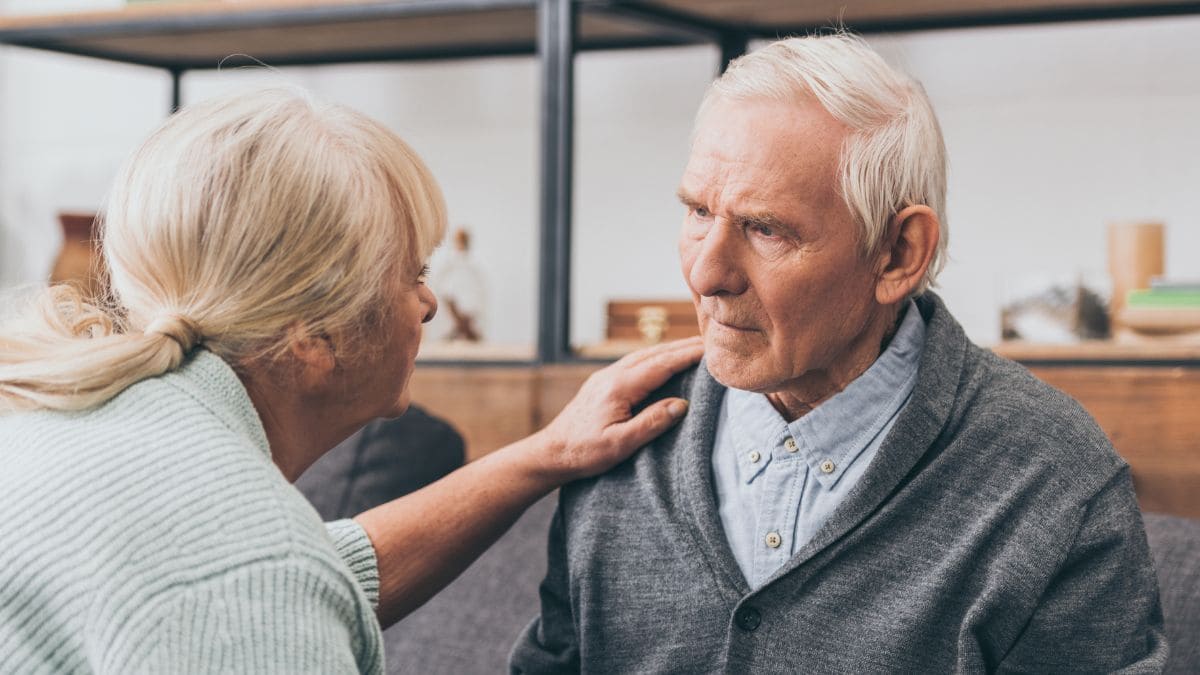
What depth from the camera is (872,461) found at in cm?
136

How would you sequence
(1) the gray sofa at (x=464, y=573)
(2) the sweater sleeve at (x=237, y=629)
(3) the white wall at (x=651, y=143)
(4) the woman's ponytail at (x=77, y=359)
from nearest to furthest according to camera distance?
1. (2) the sweater sleeve at (x=237, y=629)
2. (4) the woman's ponytail at (x=77, y=359)
3. (1) the gray sofa at (x=464, y=573)
4. (3) the white wall at (x=651, y=143)

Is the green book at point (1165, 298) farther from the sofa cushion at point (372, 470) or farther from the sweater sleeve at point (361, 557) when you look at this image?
the sweater sleeve at point (361, 557)

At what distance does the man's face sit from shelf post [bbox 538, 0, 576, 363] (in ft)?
3.49

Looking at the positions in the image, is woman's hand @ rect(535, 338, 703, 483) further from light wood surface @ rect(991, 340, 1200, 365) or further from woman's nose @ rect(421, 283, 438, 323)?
light wood surface @ rect(991, 340, 1200, 365)

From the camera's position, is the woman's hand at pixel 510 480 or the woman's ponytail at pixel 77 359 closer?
the woman's ponytail at pixel 77 359

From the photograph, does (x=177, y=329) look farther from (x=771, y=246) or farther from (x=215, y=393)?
(x=771, y=246)

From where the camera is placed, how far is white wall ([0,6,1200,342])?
8.64 feet

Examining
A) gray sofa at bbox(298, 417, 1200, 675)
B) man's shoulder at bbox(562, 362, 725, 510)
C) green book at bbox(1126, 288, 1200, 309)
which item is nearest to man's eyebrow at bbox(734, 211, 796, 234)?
man's shoulder at bbox(562, 362, 725, 510)

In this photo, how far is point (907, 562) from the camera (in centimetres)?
134

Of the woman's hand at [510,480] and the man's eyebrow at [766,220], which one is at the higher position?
the man's eyebrow at [766,220]

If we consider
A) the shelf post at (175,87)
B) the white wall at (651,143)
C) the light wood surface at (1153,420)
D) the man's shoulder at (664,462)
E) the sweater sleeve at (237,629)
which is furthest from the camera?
the shelf post at (175,87)

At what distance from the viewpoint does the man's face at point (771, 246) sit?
4.49 ft

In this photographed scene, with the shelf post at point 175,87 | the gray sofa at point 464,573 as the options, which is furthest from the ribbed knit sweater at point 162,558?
the shelf post at point 175,87

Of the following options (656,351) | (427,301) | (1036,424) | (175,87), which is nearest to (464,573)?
(656,351)
